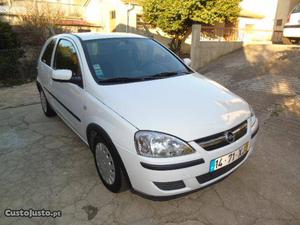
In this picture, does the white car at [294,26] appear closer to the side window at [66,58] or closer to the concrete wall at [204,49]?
the concrete wall at [204,49]

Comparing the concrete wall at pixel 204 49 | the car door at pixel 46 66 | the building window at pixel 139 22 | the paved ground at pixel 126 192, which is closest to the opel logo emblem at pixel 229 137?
the paved ground at pixel 126 192

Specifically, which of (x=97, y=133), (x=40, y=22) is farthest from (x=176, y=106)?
(x=40, y=22)

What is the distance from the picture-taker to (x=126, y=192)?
2.91 m

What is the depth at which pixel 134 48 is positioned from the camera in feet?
11.8

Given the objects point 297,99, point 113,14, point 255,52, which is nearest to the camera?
point 297,99

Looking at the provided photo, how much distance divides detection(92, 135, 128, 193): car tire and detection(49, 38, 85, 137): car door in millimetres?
491

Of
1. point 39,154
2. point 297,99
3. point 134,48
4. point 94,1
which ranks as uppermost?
point 94,1

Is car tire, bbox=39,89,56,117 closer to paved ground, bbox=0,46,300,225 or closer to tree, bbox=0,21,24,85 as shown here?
paved ground, bbox=0,46,300,225

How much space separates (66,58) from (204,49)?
7696mm

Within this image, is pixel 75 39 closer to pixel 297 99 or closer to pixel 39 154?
pixel 39 154

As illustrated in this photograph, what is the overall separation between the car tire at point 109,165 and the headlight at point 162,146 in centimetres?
36

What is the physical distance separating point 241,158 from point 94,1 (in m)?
20.7

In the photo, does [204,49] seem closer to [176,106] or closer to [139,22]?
[139,22]

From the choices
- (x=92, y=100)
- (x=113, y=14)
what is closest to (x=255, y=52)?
(x=92, y=100)
